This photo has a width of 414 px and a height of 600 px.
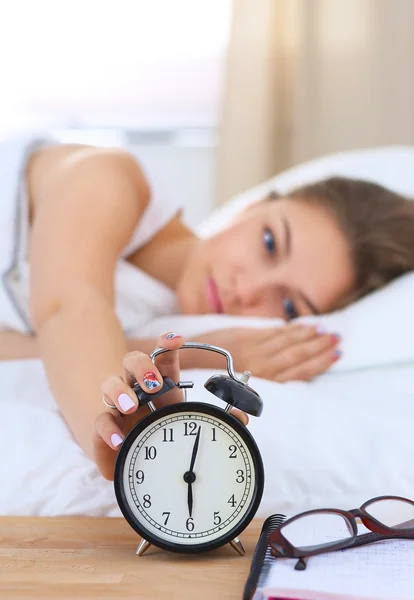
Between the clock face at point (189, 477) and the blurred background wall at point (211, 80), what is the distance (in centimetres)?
195

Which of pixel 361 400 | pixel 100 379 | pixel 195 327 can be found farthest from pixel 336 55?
pixel 100 379

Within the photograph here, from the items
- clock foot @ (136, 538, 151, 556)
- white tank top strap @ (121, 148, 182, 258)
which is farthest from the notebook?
white tank top strap @ (121, 148, 182, 258)

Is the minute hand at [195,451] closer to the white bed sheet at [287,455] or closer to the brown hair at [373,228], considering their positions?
the white bed sheet at [287,455]

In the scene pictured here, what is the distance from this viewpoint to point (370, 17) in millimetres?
2453

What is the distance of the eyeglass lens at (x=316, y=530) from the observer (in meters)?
0.64

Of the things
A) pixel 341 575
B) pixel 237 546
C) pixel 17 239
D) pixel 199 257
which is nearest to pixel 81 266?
pixel 17 239

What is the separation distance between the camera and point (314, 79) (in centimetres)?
255

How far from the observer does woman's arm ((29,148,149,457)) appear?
99cm

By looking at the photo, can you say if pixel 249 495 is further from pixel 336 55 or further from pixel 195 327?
pixel 336 55

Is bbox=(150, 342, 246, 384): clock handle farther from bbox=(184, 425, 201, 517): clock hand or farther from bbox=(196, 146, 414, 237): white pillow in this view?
bbox=(196, 146, 414, 237): white pillow

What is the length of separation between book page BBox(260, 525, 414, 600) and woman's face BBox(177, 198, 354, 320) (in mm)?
849

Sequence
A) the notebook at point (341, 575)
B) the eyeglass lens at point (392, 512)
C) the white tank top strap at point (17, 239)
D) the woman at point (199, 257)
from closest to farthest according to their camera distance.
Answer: the notebook at point (341, 575), the eyeglass lens at point (392, 512), the woman at point (199, 257), the white tank top strap at point (17, 239)

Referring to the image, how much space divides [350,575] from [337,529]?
13 centimetres

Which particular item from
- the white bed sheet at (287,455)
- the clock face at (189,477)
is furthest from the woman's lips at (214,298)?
the clock face at (189,477)
